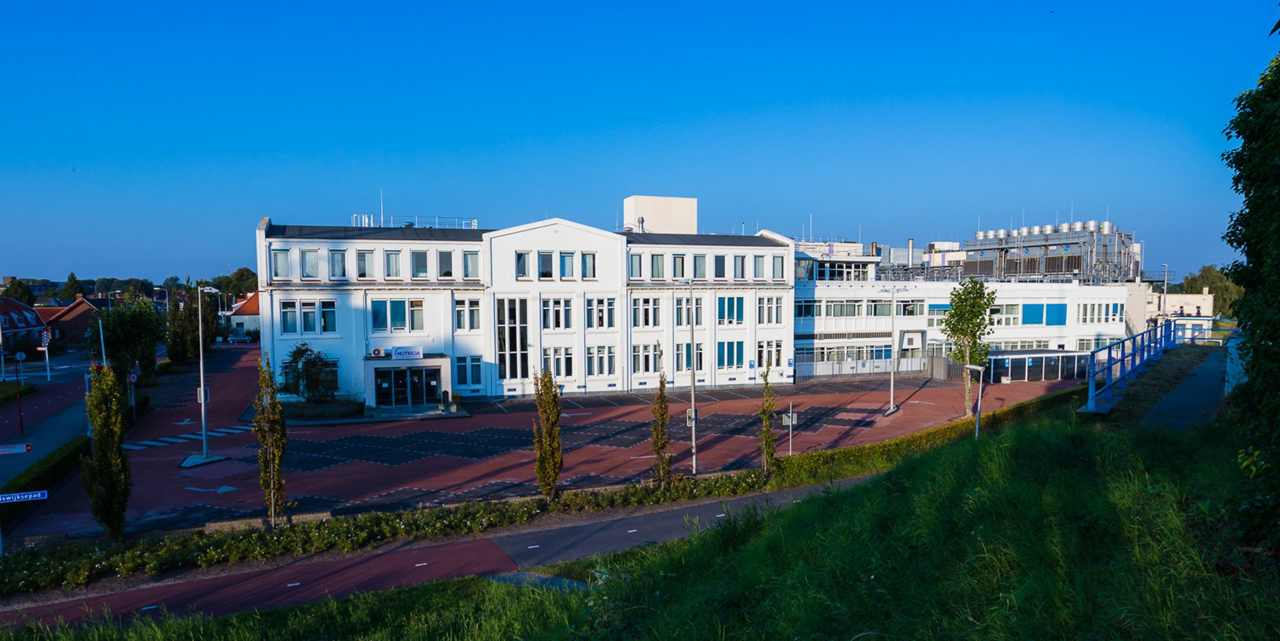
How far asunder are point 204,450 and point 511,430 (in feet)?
42.3

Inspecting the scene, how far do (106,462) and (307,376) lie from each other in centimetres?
2181

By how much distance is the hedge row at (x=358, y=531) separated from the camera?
15734mm

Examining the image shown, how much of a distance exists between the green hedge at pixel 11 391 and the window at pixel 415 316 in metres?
23.7

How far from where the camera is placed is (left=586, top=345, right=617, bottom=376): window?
46.1 metres

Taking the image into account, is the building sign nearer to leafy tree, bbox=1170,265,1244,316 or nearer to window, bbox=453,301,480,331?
window, bbox=453,301,480,331

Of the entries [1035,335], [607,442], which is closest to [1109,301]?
[1035,335]

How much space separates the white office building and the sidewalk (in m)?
9.86

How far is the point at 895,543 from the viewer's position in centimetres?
959

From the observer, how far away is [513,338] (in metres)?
44.4

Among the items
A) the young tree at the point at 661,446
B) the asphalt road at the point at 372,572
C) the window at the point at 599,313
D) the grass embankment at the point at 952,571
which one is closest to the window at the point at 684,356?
the window at the point at 599,313

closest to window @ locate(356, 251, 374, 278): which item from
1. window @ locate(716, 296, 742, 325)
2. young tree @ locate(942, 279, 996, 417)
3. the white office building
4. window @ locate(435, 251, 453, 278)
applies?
the white office building

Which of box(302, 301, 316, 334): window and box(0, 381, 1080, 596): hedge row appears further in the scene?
box(302, 301, 316, 334): window

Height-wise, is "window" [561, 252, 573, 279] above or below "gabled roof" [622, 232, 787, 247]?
below

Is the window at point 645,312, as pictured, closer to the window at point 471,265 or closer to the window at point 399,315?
the window at point 471,265
